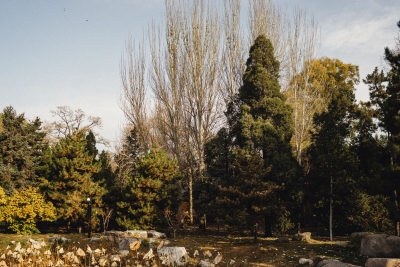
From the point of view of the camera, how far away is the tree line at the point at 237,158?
11.8 meters

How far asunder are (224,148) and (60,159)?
335 inches

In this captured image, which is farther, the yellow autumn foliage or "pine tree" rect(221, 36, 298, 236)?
the yellow autumn foliage

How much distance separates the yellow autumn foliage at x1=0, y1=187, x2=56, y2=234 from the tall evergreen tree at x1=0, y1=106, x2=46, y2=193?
235cm

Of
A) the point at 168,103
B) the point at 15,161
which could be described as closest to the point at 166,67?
the point at 168,103

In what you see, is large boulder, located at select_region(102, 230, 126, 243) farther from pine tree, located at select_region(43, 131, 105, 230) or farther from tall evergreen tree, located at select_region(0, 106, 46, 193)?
tall evergreen tree, located at select_region(0, 106, 46, 193)

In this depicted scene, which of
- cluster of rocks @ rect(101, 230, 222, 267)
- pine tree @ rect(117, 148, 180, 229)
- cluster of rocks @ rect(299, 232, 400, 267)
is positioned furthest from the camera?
A: pine tree @ rect(117, 148, 180, 229)

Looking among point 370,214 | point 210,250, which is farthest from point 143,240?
point 370,214

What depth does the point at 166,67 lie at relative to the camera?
1906cm

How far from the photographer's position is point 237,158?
12.7m

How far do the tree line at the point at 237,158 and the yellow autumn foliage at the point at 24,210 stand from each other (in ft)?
0.49

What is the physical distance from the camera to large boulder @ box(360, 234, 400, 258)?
8312 millimetres

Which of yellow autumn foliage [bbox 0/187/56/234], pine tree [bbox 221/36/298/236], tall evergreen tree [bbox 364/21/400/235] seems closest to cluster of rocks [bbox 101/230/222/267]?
pine tree [bbox 221/36/298/236]

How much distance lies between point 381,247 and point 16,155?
17.1 meters

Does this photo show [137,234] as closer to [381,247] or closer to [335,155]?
[381,247]
